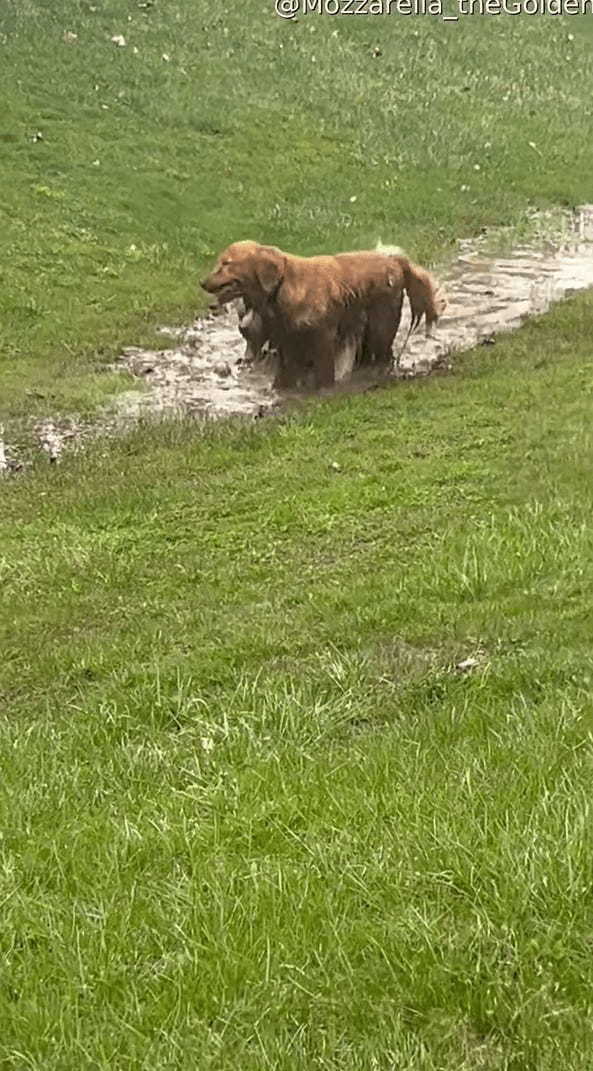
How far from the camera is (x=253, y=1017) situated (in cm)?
312

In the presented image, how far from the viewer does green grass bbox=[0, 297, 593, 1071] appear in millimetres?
3148

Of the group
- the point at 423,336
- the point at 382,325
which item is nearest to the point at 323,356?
the point at 382,325

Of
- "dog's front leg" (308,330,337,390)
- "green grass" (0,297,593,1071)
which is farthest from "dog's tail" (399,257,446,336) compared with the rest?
"green grass" (0,297,593,1071)

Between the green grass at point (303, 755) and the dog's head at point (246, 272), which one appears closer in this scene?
the green grass at point (303, 755)

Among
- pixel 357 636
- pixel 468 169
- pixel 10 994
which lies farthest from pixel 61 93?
pixel 10 994

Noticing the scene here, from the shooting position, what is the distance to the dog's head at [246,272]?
1216 cm

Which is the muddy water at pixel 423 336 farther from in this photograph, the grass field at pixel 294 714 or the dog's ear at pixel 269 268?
the dog's ear at pixel 269 268

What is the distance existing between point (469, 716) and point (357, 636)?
55.5 inches

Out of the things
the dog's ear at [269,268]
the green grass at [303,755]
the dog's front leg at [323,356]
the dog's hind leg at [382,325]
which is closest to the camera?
the green grass at [303,755]

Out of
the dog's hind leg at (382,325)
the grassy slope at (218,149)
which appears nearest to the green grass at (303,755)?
the dog's hind leg at (382,325)

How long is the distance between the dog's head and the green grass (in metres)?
2.01

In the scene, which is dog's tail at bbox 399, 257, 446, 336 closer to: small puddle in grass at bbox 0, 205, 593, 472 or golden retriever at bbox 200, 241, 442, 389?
golden retriever at bbox 200, 241, 442, 389

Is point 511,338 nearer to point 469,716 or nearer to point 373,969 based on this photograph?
point 469,716

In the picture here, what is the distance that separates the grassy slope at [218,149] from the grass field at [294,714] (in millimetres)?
182
